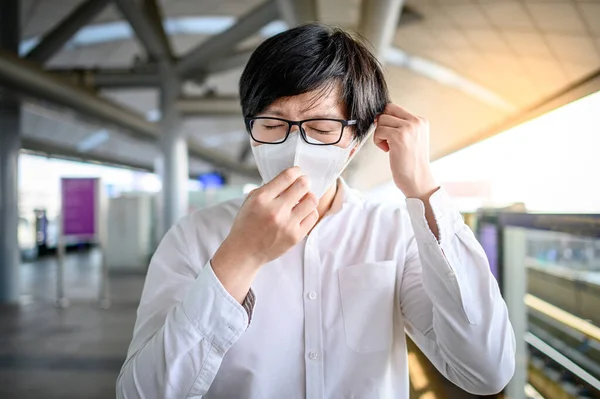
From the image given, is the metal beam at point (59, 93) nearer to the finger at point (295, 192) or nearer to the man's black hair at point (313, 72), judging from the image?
the man's black hair at point (313, 72)

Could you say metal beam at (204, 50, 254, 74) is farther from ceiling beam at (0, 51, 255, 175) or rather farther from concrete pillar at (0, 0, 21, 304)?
concrete pillar at (0, 0, 21, 304)

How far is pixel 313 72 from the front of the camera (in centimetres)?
113

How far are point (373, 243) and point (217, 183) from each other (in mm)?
22921

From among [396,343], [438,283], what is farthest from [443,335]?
[396,343]

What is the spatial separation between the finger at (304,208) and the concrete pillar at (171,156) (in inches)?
302

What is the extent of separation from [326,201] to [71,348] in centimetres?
461

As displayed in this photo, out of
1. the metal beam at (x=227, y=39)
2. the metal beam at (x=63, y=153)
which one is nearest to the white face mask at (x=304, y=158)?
the metal beam at (x=227, y=39)

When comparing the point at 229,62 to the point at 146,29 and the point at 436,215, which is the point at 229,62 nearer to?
the point at 146,29

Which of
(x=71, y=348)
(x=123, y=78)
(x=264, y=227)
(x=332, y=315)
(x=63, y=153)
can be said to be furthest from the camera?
(x=63, y=153)

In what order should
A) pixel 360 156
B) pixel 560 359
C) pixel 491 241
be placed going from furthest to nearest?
1. pixel 491 241
2. pixel 560 359
3. pixel 360 156

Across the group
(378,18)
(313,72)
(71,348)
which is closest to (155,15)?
(378,18)

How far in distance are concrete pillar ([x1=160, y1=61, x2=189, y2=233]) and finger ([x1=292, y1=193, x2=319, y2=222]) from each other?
25.2ft

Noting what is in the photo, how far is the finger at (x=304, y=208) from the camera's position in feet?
3.21

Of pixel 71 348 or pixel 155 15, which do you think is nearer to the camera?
pixel 71 348
